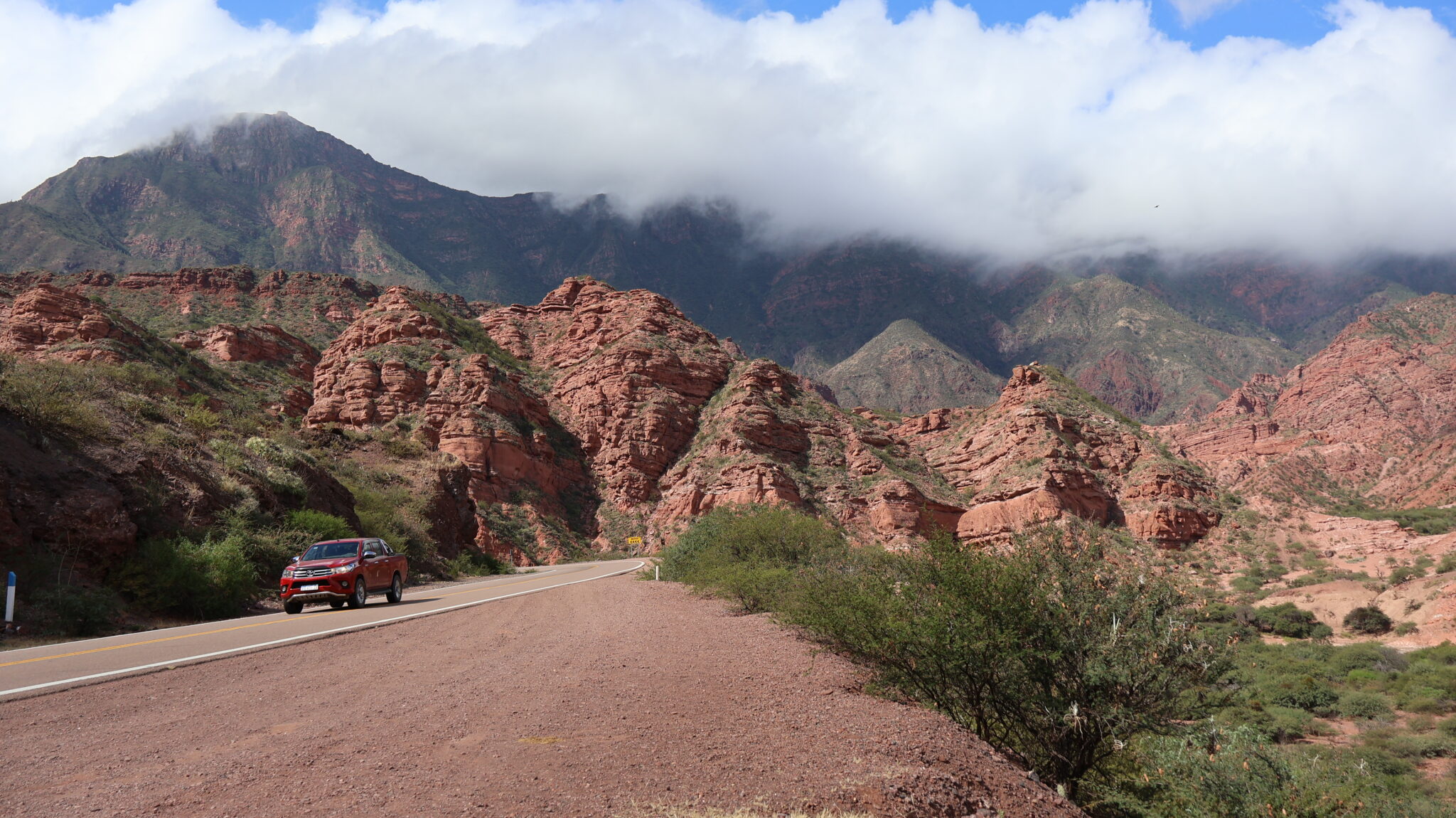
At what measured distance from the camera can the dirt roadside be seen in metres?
4.77

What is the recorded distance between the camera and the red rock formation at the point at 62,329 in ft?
153

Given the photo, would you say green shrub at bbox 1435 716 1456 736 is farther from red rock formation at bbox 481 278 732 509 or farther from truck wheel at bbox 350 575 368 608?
red rock formation at bbox 481 278 732 509

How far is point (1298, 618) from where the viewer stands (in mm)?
40562

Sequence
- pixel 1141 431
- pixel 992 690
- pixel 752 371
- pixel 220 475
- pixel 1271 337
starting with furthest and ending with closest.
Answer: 1. pixel 1271 337
2. pixel 752 371
3. pixel 1141 431
4. pixel 220 475
5. pixel 992 690

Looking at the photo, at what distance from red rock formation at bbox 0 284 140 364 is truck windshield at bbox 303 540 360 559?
39.9m

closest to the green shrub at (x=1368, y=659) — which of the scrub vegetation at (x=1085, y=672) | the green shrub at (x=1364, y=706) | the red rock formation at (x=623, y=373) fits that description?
the green shrub at (x=1364, y=706)

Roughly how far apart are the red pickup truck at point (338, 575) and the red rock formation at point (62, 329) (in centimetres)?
3988

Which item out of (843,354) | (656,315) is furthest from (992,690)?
(843,354)

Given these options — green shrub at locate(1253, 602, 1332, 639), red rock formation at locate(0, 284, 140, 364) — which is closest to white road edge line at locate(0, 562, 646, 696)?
green shrub at locate(1253, 602, 1332, 639)

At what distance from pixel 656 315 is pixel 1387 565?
66312 mm

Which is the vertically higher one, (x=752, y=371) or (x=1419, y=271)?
(x=1419, y=271)

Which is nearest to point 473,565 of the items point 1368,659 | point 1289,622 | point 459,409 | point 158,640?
point 158,640

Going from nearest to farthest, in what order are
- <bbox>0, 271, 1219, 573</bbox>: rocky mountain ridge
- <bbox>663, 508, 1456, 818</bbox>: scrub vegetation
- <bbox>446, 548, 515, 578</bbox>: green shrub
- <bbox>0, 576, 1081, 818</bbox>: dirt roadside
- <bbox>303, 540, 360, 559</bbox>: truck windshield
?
1. <bbox>0, 576, 1081, 818</bbox>: dirt roadside
2. <bbox>663, 508, 1456, 818</bbox>: scrub vegetation
3. <bbox>303, 540, 360, 559</bbox>: truck windshield
4. <bbox>446, 548, 515, 578</bbox>: green shrub
5. <bbox>0, 271, 1219, 573</bbox>: rocky mountain ridge

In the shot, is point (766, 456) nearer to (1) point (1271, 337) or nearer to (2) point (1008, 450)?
(2) point (1008, 450)
